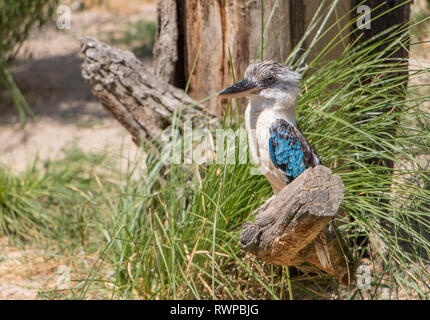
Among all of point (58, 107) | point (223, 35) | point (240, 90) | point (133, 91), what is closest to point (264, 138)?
point (240, 90)

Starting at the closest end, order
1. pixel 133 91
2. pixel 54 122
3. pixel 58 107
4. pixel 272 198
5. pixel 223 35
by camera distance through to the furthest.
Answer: pixel 272 198 < pixel 223 35 < pixel 133 91 < pixel 54 122 < pixel 58 107

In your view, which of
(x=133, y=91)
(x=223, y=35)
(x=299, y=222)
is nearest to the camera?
(x=299, y=222)

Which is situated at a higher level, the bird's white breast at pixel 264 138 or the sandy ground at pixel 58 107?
the sandy ground at pixel 58 107

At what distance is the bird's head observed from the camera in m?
1.61

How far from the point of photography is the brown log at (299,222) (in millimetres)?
1488

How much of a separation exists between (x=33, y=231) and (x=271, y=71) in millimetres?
2180

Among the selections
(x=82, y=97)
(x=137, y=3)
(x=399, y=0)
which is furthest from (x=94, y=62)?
(x=137, y=3)

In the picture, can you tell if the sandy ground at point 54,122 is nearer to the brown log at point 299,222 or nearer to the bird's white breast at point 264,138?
the brown log at point 299,222

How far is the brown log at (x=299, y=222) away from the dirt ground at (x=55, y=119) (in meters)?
0.86

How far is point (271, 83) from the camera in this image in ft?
5.30

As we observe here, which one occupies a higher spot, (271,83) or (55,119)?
(55,119)

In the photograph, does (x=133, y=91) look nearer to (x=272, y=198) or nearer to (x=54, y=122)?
(x=272, y=198)

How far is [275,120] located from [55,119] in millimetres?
3847

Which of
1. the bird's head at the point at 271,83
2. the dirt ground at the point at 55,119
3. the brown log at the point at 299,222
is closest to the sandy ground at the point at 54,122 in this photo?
the dirt ground at the point at 55,119
